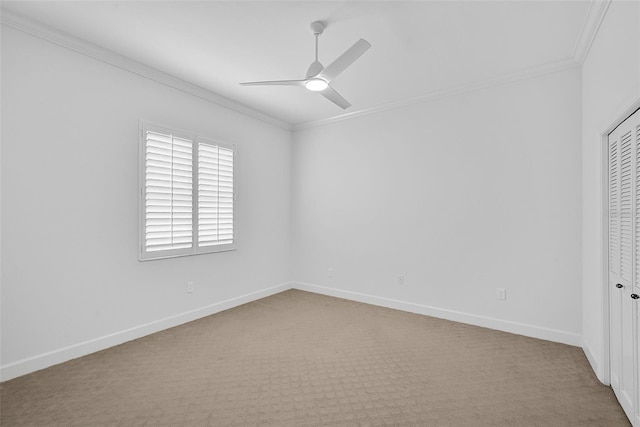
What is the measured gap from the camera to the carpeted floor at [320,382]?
1897 millimetres

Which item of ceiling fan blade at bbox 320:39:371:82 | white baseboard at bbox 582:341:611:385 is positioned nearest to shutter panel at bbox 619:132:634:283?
white baseboard at bbox 582:341:611:385

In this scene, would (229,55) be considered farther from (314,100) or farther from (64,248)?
(64,248)

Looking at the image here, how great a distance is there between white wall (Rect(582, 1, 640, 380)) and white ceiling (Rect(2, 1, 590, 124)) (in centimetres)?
37

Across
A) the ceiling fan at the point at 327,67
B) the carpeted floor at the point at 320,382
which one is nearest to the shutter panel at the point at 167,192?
the carpeted floor at the point at 320,382

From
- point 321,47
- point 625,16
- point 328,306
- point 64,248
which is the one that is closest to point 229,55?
point 321,47

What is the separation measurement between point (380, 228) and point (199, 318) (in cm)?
266

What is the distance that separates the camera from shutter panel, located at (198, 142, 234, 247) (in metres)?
Result: 3.70

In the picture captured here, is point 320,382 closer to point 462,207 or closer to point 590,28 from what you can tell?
point 462,207

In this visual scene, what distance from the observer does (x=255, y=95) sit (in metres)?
3.87

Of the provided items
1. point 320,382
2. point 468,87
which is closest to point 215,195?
point 320,382

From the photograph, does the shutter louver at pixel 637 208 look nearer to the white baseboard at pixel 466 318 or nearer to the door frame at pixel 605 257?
the door frame at pixel 605 257

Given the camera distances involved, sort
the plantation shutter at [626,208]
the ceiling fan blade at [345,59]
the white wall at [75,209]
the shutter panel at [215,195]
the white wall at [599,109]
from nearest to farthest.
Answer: the white wall at [599,109] < the plantation shutter at [626,208] < the ceiling fan blade at [345,59] < the white wall at [75,209] < the shutter panel at [215,195]

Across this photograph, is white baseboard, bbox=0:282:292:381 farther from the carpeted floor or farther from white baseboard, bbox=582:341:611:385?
white baseboard, bbox=582:341:611:385

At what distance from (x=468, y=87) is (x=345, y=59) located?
6.59 feet
